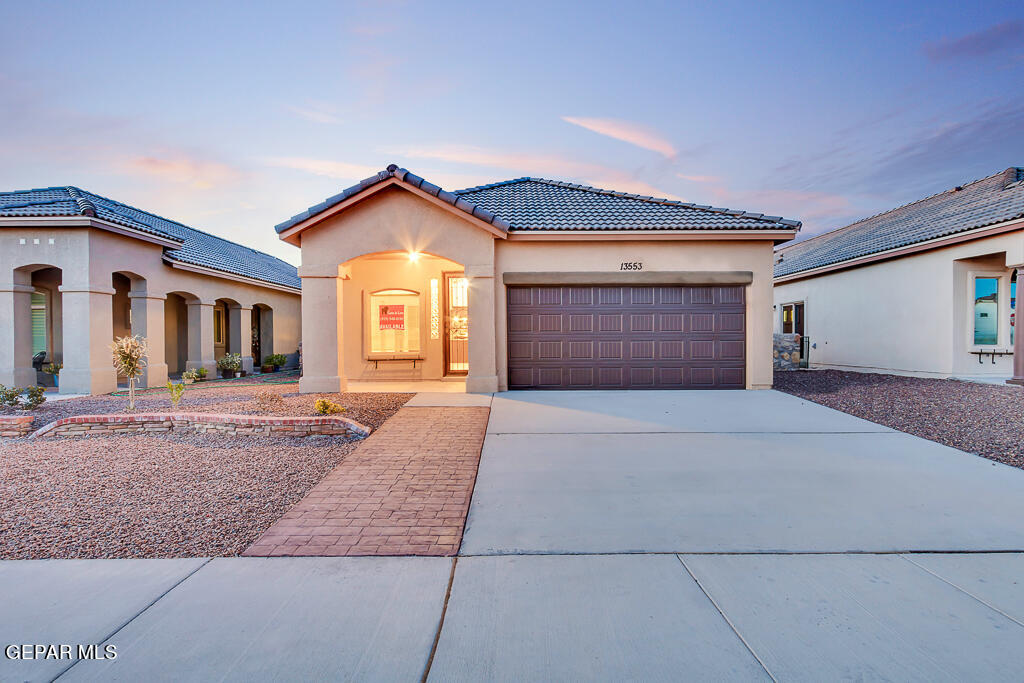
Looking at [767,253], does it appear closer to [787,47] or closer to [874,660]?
[787,47]

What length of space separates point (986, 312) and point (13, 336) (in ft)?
78.9

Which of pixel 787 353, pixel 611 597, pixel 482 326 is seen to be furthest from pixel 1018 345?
pixel 611 597

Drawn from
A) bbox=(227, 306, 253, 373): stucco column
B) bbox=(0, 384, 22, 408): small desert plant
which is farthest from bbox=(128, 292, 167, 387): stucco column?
bbox=(227, 306, 253, 373): stucco column

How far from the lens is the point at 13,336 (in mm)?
11414

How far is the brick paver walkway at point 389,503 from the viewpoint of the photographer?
3.65m

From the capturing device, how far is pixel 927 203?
1677 cm

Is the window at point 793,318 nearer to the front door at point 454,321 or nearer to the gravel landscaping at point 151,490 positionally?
→ the front door at point 454,321

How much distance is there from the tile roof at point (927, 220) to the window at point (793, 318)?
1.46 metres

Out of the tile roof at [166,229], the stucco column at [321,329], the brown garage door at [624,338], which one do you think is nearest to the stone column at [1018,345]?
the brown garage door at [624,338]

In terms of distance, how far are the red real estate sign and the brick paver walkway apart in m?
6.68

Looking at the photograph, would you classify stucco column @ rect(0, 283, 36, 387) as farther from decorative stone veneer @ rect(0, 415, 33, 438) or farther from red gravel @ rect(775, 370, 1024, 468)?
red gravel @ rect(775, 370, 1024, 468)

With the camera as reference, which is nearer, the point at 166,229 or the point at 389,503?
the point at 389,503

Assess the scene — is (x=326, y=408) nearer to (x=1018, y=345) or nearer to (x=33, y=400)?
(x=33, y=400)

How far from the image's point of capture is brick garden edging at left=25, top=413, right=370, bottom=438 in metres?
6.92
